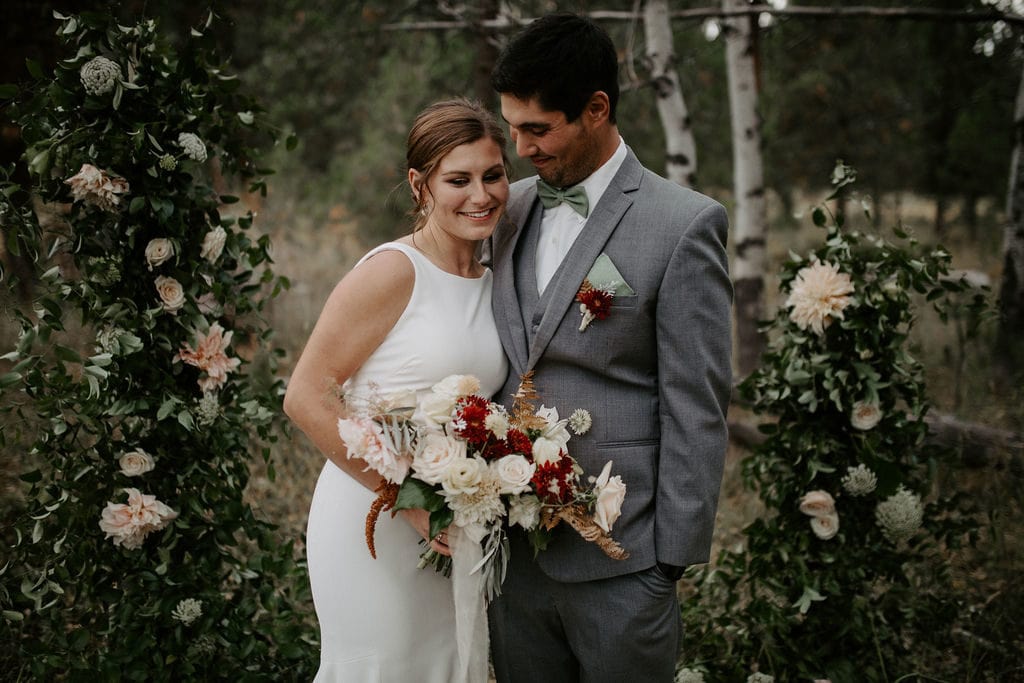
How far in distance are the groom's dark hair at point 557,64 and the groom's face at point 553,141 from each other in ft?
0.08

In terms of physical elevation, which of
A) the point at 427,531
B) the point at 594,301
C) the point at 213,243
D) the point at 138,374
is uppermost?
the point at 213,243

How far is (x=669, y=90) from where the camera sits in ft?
17.3

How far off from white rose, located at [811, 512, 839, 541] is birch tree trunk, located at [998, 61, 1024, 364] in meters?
3.11

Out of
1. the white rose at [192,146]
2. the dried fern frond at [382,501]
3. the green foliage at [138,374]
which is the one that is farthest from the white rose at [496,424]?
the white rose at [192,146]

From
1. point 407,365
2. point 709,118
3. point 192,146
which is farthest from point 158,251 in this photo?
point 709,118

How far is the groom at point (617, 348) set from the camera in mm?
2244

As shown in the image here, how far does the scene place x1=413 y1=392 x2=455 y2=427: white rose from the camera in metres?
2.10

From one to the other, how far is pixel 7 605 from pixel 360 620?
1354mm

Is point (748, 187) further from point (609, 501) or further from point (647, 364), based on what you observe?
point (609, 501)

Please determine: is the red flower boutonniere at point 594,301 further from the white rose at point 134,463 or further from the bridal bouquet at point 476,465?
the white rose at point 134,463

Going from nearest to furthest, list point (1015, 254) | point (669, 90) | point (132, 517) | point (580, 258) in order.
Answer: point (580, 258)
point (132, 517)
point (669, 90)
point (1015, 254)

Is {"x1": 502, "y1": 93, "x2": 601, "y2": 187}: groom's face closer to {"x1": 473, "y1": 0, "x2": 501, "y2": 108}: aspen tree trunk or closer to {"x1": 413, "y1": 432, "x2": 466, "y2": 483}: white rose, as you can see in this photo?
{"x1": 413, "y1": 432, "x2": 466, "y2": 483}: white rose

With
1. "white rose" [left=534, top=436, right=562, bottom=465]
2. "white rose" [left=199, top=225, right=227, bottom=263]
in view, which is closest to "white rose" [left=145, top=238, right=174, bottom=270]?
"white rose" [left=199, top=225, right=227, bottom=263]

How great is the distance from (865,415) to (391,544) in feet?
6.15
